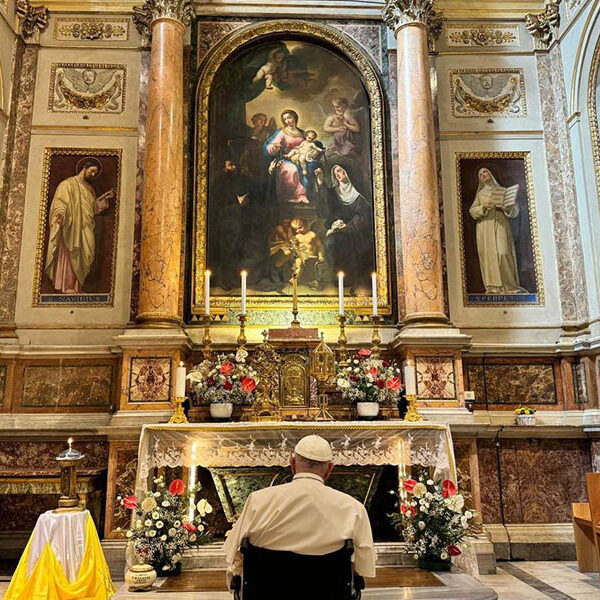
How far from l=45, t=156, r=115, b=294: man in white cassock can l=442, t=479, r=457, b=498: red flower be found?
17.7 ft

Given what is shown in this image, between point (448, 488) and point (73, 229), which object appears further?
point (73, 229)

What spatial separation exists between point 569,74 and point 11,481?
8.84 metres

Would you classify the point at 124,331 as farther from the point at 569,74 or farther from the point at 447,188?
the point at 569,74

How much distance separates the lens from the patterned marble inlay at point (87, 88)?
952 cm

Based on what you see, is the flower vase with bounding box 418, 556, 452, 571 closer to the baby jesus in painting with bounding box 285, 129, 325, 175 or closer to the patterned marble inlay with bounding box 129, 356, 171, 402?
the patterned marble inlay with bounding box 129, 356, 171, 402

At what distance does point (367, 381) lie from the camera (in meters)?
7.55

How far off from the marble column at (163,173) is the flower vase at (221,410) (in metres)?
1.32

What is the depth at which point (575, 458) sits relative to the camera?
8.28 m

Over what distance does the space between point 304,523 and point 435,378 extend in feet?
16.6

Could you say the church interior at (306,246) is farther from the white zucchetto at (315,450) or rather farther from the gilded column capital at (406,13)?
the white zucchetto at (315,450)

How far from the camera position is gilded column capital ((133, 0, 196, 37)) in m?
9.26

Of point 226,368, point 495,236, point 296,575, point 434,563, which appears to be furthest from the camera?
point 495,236

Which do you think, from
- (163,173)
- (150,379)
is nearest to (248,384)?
(150,379)

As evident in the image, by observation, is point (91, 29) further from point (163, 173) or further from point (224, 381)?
point (224, 381)
